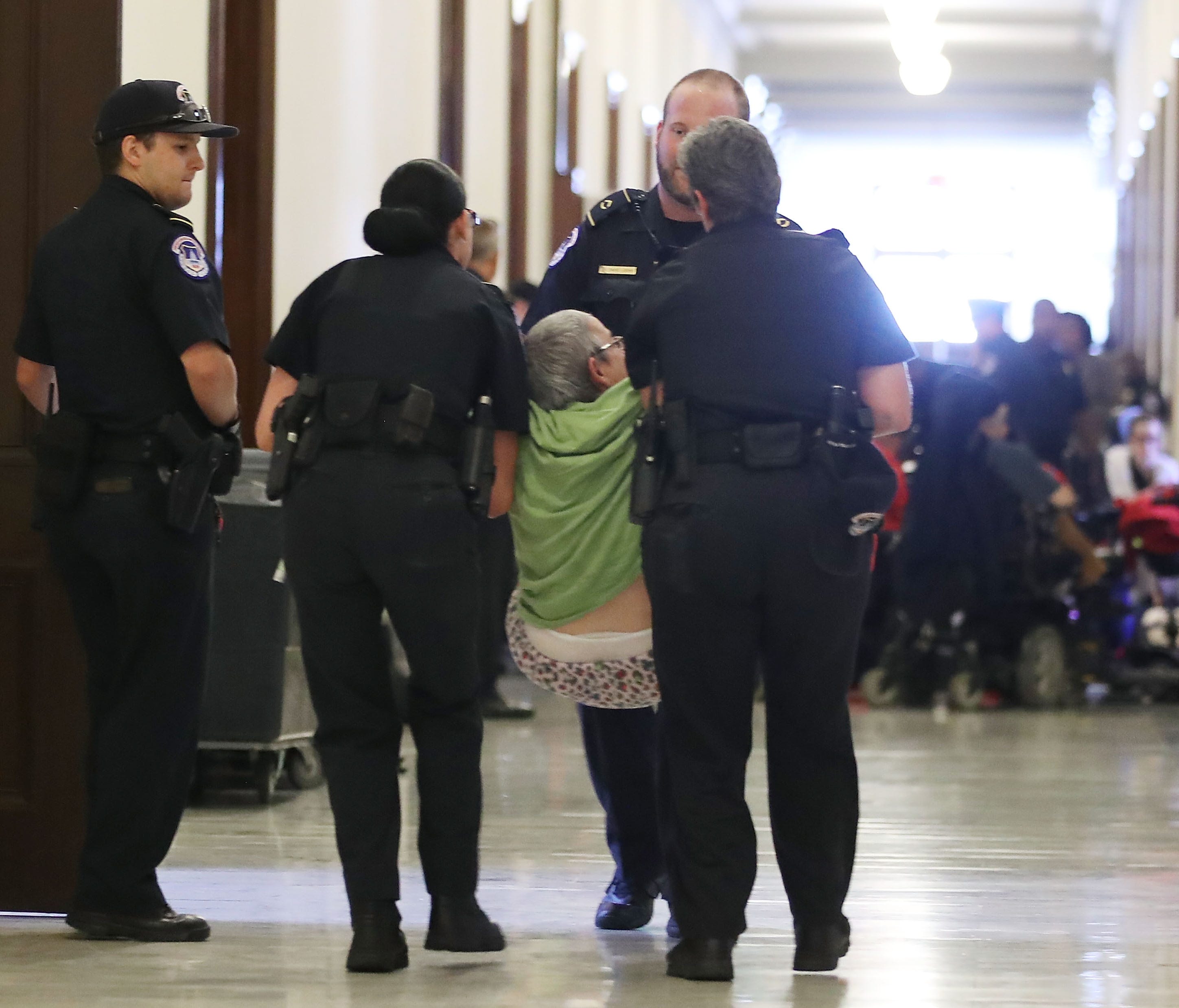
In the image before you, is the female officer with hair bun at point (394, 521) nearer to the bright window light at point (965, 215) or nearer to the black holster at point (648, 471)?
the black holster at point (648, 471)

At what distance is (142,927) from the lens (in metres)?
3.50

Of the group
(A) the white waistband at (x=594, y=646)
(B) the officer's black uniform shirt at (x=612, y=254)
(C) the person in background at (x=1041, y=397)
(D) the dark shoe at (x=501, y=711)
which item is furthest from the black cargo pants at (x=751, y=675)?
(C) the person in background at (x=1041, y=397)

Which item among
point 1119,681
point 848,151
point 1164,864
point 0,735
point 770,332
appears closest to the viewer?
point 770,332

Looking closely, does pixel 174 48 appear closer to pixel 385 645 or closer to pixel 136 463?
pixel 136 463

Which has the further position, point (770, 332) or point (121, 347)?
point (121, 347)

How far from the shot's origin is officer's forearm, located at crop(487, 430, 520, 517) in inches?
130

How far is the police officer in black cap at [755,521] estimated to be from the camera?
3092 millimetres

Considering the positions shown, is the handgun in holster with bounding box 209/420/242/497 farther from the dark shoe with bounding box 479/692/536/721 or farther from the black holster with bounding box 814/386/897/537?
the dark shoe with bounding box 479/692/536/721

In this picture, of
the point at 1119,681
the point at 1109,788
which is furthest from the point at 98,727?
the point at 1119,681

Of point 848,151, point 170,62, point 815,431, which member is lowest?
point 815,431

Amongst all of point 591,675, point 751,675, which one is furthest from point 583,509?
point 751,675

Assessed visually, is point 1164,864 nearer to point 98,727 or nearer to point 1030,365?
point 98,727

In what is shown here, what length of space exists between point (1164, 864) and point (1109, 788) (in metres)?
1.19

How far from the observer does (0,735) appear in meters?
3.77
